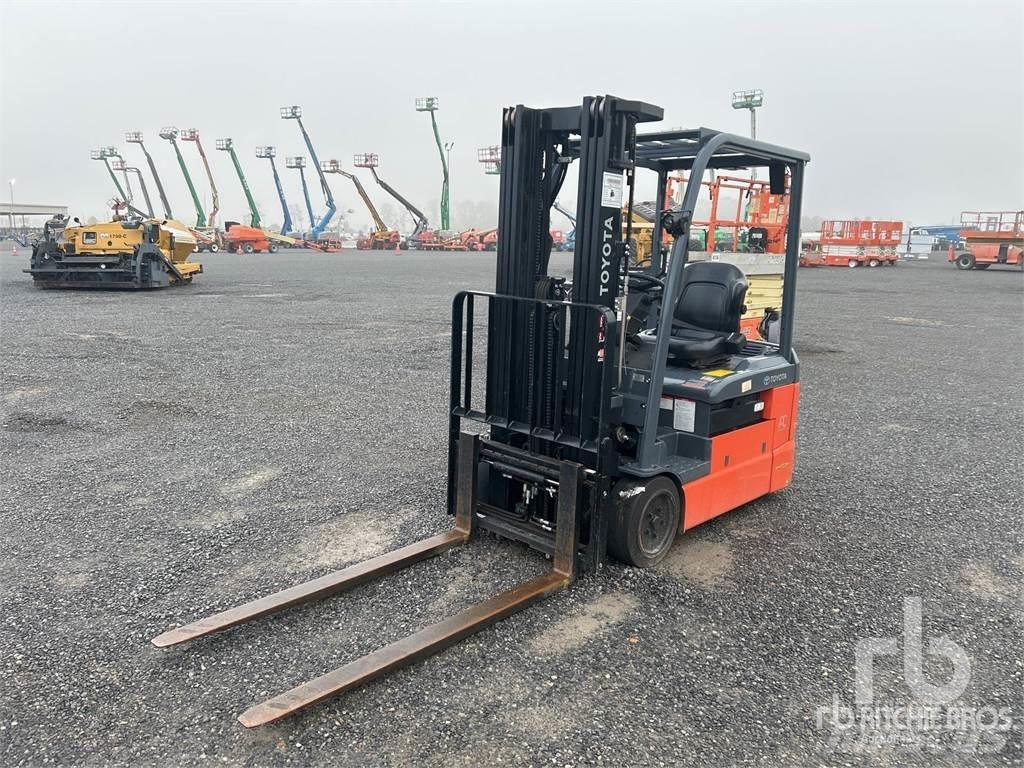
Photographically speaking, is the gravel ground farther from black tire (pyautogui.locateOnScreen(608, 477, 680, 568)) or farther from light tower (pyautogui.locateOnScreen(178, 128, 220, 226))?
light tower (pyautogui.locateOnScreen(178, 128, 220, 226))

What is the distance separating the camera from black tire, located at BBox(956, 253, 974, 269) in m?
A: 36.8

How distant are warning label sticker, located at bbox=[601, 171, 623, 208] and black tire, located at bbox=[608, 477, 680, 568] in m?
1.48

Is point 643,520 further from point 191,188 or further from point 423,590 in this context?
point 191,188

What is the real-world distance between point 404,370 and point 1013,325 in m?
13.3

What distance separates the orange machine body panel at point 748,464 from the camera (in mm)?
4575

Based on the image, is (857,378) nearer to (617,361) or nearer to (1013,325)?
(617,361)

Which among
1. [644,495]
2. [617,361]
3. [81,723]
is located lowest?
[81,723]

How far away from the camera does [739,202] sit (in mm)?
15344

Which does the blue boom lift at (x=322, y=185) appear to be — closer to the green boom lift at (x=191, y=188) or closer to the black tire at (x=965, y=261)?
the green boom lift at (x=191, y=188)

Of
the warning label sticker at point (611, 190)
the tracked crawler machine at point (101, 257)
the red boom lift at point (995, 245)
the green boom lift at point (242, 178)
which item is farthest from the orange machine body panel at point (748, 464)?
the green boom lift at point (242, 178)

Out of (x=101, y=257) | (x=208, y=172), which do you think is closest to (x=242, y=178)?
(x=208, y=172)

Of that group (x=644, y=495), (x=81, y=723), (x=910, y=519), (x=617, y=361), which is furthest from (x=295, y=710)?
(x=910, y=519)

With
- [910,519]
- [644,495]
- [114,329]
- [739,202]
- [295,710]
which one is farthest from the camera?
[739,202]

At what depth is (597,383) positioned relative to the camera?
4.05m
